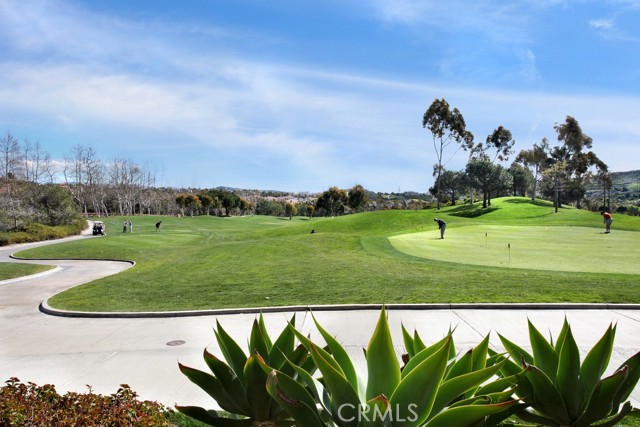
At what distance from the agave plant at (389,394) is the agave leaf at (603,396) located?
661 millimetres

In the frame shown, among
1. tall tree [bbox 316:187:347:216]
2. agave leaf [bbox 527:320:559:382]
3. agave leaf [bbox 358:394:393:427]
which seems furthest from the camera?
tall tree [bbox 316:187:347:216]

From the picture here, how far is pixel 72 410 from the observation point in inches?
150

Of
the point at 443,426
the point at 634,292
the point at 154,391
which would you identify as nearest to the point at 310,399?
the point at 443,426

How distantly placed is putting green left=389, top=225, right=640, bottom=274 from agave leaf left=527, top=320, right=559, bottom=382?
569 inches

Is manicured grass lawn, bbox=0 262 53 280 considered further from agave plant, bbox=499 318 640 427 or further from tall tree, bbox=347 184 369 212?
tall tree, bbox=347 184 369 212

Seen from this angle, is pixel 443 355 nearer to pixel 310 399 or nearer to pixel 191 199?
pixel 310 399

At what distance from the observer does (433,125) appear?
74.1m

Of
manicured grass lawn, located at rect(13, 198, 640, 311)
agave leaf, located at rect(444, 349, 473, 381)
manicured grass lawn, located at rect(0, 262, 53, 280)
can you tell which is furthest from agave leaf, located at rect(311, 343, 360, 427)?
manicured grass lawn, located at rect(0, 262, 53, 280)

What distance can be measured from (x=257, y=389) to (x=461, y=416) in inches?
49.7

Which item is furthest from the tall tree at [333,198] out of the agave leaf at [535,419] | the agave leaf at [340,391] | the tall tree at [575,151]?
the agave leaf at [340,391]

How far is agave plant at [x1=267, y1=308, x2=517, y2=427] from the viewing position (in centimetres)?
222

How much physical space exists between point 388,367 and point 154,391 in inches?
180

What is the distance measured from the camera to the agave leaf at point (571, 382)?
2781 millimetres

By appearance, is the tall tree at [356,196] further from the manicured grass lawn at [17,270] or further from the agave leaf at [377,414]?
the agave leaf at [377,414]
